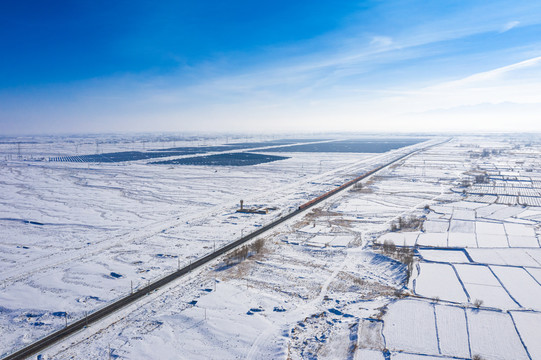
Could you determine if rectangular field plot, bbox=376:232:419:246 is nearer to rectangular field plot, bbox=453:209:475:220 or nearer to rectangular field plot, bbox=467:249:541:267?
rectangular field plot, bbox=467:249:541:267

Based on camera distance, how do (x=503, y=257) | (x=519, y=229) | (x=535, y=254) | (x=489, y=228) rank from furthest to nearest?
(x=489, y=228) → (x=519, y=229) → (x=535, y=254) → (x=503, y=257)

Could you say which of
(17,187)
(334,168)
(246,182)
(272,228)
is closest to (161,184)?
(246,182)

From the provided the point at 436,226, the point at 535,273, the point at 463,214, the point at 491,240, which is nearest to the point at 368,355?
the point at 535,273

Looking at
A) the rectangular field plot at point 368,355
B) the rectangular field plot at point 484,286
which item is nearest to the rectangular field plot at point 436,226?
the rectangular field plot at point 484,286

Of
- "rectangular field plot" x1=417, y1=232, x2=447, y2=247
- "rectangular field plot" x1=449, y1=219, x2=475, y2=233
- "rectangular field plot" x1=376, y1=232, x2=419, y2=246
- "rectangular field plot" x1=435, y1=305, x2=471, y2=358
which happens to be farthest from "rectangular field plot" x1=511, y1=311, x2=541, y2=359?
"rectangular field plot" x1=449, y1=219, x2=475, y2=233

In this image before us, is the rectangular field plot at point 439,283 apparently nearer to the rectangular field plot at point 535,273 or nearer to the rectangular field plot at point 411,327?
the rectangular field plot at point 411,327

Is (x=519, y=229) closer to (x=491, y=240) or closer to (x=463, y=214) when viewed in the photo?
(x=491, y=240)
